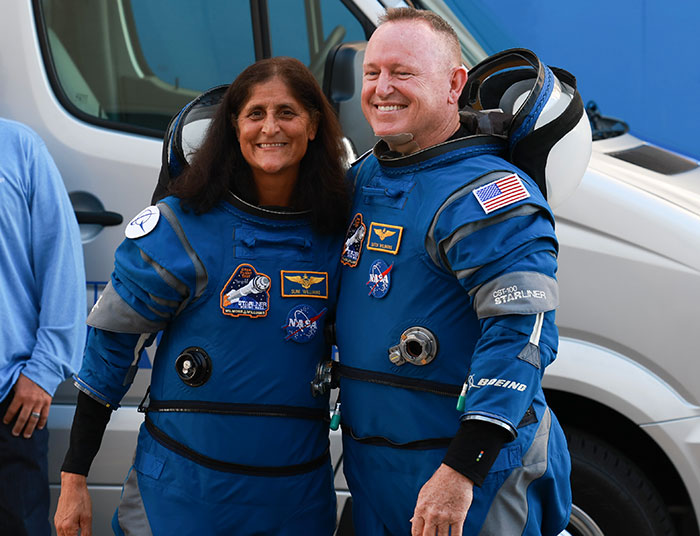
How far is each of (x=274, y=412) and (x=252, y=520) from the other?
0.78 ft

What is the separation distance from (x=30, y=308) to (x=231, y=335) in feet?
3.45

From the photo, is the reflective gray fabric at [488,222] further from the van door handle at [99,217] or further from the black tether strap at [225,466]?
the van door handle at [99,217]

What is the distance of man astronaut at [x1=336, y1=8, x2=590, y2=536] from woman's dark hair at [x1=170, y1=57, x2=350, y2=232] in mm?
80

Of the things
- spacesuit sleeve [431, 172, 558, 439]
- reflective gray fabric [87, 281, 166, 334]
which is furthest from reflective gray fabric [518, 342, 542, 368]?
reflective gray fabric [87, 281, 166, 334]

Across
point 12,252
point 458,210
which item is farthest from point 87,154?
point 458,210

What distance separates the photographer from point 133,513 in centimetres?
208

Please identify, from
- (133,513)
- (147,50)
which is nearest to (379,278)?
(133,513)

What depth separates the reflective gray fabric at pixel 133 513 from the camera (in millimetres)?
2055

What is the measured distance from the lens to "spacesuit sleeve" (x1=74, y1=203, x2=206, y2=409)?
200 centimetres

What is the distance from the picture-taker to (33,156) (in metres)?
2.80

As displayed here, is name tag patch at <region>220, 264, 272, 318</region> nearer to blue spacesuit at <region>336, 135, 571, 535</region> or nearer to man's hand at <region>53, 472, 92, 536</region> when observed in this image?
blue spacesuit at <region>336, 135, 571, 535</region>

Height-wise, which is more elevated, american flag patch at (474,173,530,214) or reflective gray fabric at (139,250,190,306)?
american flag patch at (474,173,530,214)

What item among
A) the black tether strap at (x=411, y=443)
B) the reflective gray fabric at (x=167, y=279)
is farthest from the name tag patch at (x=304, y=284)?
the black tether strap at (x=411, y=443)

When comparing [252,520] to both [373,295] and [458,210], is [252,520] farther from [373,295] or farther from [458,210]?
[458,210]
